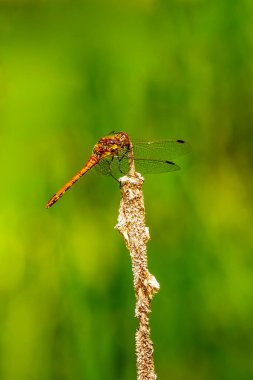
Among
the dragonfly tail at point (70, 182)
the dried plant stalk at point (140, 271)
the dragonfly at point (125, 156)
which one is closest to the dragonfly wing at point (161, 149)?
the dragonfly at point (125, 156)

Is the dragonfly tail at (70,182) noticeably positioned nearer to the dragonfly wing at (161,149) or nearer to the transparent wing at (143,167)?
the transparent wing at (143,167)

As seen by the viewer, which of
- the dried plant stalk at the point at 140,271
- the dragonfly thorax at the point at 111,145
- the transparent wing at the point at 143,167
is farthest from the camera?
the transparent wing at the point at 143,167

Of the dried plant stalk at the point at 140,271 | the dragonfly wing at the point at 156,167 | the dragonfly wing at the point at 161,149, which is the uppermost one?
the dragonfly wing at the point at 161,149

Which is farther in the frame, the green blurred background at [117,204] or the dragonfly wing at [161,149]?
the dragonfly wing at [161,149]

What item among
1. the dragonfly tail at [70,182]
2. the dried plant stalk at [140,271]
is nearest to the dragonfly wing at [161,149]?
the dragonfly tail at [70,182]

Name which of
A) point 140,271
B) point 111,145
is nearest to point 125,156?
point 111,145

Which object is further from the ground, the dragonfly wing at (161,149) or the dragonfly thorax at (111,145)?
the dragonfly wing at (161,149)

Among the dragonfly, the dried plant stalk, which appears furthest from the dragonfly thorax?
the dried plant stalk

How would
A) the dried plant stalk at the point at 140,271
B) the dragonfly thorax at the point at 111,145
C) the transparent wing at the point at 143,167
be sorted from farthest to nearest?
the transparent wing at the point at 143,167, the dragonfly thorax at the point at 111,145, the dried plant stalk at the point at 140,271

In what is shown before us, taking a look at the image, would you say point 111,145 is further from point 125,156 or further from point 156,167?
point 156,167
